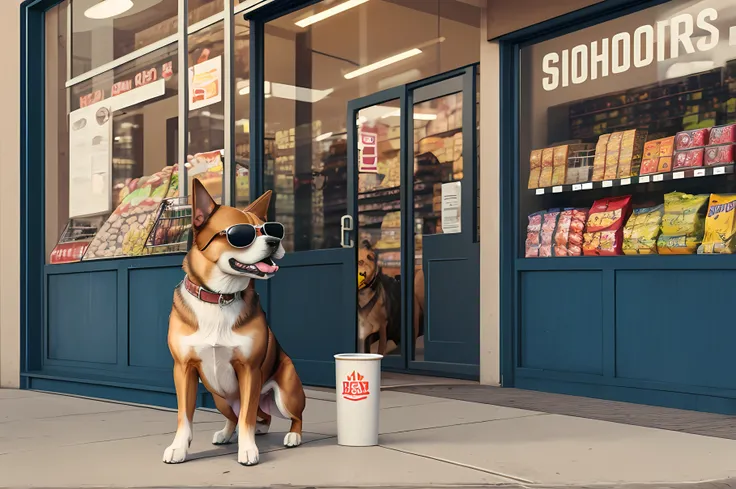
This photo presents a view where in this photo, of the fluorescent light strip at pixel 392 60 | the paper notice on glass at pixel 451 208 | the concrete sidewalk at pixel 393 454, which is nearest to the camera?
the concrete sidewalk at pixel 393 454

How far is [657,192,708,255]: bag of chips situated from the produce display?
342cm

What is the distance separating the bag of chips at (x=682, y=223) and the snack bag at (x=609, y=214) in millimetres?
322

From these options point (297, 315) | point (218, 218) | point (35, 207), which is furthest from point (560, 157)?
point (35, 207)

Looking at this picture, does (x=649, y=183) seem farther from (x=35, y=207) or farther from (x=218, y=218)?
(x=35, y=207)

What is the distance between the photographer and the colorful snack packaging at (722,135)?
5496 mm

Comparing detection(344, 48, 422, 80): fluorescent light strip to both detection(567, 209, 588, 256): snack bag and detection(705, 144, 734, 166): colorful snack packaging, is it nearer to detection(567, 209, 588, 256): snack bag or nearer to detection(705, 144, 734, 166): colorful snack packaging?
detection(567, 209, 588, 256): snack bag

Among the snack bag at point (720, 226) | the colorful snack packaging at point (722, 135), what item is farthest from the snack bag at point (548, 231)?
the colorful snack packaging at point (722, 135)

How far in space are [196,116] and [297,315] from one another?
6.17ft

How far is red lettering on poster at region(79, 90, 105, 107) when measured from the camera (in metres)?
7.16

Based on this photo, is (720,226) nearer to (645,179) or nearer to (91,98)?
(645,179)

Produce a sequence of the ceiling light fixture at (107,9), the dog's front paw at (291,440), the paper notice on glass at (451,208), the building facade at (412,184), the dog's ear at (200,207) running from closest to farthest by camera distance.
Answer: the dog's ear at (200,207) < the dog's front paw at (291,440) < the building facade at (412,184) < the ceiling light fixture at (107,9) < the paper notice on glass at (451,208)

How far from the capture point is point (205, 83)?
6332 millimetres

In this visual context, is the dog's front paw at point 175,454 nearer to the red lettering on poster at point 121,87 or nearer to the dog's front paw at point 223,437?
the dog's front paw at point 223,437

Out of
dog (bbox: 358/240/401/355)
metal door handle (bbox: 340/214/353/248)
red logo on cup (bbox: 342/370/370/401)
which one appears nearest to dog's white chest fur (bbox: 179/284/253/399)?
red logo on cup (bbox: 342/370/370/401)
